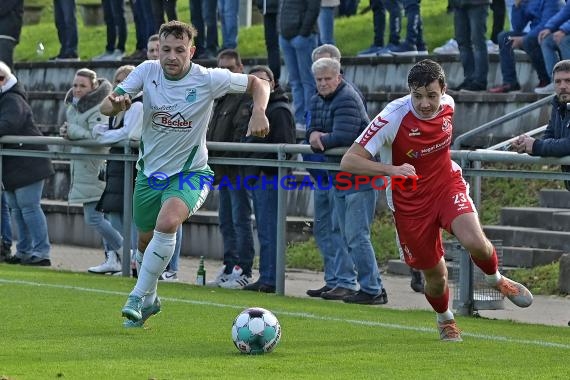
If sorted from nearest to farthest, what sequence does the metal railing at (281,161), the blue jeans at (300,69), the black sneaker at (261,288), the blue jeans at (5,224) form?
the metal railing at (281,161)
the black sneaker at (261,288)
the blue jeans at (5,224)
the blue jeans at (300,69)

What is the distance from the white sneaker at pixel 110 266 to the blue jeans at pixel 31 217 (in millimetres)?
863

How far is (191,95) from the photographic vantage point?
433 inches

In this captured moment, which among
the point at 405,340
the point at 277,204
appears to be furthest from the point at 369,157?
the point at 277,204

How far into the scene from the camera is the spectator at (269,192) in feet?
46.7

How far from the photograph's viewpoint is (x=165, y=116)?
10984 millimetres

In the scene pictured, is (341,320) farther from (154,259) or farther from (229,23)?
(229,23)

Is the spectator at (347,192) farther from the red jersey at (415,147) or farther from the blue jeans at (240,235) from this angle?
the red jersey at (415,147)

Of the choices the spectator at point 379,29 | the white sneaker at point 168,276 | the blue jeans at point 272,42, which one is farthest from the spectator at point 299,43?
the white sneaker at point 168,276

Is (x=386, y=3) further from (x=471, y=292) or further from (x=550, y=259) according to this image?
(x=471, y=292)

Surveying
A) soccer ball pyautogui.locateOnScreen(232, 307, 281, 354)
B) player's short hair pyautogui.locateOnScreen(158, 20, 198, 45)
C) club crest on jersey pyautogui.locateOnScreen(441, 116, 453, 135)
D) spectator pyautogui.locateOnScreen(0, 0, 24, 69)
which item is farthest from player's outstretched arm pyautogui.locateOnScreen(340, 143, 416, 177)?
spectator pyautogui.locateOnScreen(0, 0, 24, 69)

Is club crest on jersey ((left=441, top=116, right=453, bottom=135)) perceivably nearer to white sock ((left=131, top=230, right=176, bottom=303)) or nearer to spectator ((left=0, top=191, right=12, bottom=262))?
white sock ((left=131, top=230, right=176, bottom=303))

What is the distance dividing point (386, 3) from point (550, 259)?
558 centimetres

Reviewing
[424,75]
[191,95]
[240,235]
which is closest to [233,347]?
[191,95]

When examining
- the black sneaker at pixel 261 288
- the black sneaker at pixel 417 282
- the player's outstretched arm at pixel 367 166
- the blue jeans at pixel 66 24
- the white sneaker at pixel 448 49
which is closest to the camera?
the player's outstretched arm at pixel 367 166
